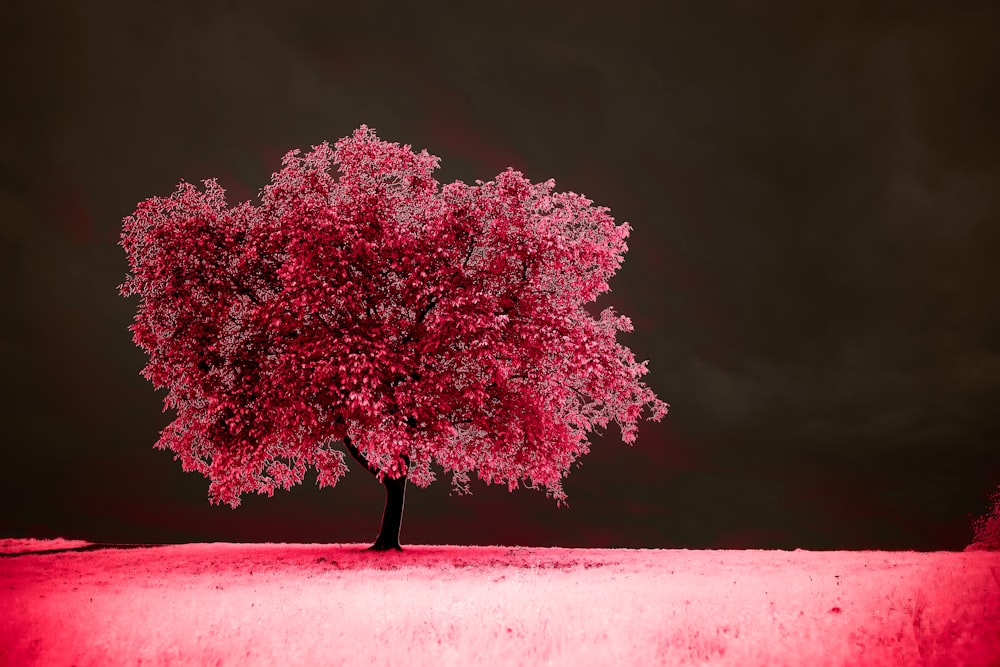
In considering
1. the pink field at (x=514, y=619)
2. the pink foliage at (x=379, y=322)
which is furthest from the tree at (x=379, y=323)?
the pink field at (x=514, y=619)

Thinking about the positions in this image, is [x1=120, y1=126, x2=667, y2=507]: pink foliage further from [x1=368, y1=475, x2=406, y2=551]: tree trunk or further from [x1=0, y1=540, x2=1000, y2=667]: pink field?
[x1=0, y1=540, x2=1000, y2=667]: pink field

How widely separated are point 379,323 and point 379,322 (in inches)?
3.5

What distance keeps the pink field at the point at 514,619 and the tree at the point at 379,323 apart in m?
6.36

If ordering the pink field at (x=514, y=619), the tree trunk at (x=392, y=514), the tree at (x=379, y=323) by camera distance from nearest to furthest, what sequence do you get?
the pink field at (x=514, y=619) < the tree at (x=379, y=323) < the tree trunk at (x=392, y=514)

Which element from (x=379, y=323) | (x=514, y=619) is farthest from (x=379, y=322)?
(x=514, y=619)

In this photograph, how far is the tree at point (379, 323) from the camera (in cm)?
2577

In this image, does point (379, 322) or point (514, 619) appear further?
point (379, 322)

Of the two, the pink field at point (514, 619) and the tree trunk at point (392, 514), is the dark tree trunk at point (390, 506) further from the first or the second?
the pink field at point (514, 619)

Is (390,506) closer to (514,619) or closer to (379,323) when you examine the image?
(379,323)

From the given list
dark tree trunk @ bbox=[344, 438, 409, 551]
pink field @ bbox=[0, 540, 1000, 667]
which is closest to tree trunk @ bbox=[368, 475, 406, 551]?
dark tree trunk @ bbox=[344, 438, 409, 551]

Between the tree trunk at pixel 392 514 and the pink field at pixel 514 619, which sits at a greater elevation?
the tree trunk at pixel 392 514

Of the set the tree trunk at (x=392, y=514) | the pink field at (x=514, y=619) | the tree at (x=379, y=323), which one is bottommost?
the pink field at (x=514, y=619)

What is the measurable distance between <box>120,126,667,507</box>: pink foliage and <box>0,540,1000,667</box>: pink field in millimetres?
6324

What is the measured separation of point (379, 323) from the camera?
26656 mm
